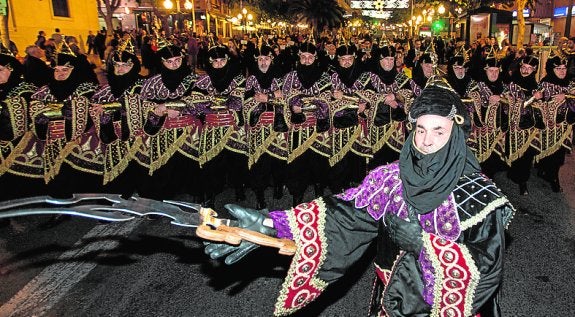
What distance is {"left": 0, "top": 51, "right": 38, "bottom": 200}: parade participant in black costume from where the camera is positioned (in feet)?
17.9

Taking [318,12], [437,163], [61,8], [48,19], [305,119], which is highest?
[61,8]

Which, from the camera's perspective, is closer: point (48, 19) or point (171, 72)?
point (171, 72)

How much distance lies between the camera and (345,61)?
21.5 ft

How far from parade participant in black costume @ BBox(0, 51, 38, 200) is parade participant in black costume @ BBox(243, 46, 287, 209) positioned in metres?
2.64

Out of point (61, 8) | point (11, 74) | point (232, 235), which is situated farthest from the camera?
point (61, 8)

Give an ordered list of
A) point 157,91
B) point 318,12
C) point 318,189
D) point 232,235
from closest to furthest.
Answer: point 232,235, point 157,91, point 318,189, point 318,12

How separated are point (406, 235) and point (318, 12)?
19886 mm

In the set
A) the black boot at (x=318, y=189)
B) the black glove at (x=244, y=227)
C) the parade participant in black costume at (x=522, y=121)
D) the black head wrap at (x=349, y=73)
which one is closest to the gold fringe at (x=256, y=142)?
the black boot at (x=318, y=189)

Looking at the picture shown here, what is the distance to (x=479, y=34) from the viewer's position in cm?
2189

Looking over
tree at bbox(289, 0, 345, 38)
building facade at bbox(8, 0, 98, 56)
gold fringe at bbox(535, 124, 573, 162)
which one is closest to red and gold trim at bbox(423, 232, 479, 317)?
gold fringe at bbox(535, 124, 573, 162)

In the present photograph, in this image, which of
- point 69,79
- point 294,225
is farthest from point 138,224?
point 294,225

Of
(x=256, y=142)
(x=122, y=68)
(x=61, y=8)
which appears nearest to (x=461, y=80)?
(x=256, y=142)

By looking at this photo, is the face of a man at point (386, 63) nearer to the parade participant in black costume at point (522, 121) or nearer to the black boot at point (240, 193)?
the parade participant in black costume at point (522, 121)

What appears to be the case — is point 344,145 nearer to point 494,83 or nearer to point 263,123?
point 263,123
